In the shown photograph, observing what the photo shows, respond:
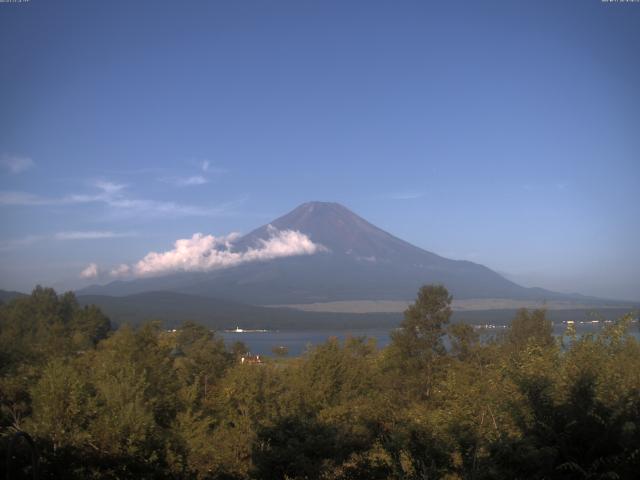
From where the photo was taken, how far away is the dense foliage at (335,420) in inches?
344

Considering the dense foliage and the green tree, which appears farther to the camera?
the green tree

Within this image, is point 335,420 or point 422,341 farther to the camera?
point 422,341

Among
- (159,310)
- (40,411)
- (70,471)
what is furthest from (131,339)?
(159,310)

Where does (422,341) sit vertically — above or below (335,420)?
above

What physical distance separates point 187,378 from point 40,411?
10303 mm

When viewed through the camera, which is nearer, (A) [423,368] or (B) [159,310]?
(A) [423,368]

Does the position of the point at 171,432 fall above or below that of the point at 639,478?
below

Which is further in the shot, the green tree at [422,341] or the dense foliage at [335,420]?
the green tree at [422,341]

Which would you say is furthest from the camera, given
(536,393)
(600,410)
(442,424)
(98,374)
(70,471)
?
(98,374)

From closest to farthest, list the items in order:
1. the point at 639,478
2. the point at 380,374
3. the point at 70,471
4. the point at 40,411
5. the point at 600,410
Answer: the point at 639,478 → the point at 600,410 → the point at 70,471 → the point at 40,411 → the point at 380,374

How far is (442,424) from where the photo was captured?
465 inches

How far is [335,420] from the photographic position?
51.8 ft

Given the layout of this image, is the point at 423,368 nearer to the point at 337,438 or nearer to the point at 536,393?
the point at 337,438

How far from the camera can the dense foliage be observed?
8.73 meters
